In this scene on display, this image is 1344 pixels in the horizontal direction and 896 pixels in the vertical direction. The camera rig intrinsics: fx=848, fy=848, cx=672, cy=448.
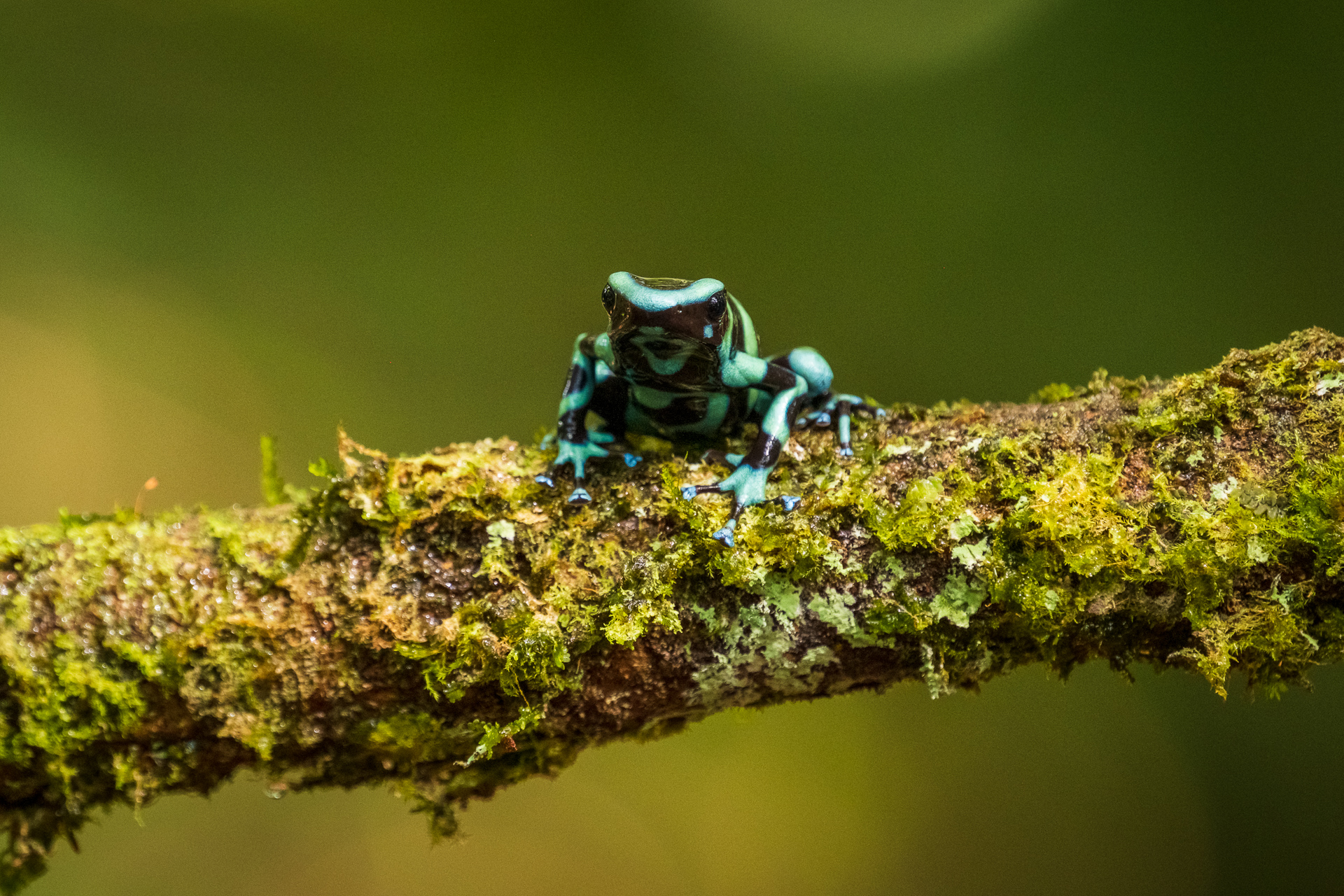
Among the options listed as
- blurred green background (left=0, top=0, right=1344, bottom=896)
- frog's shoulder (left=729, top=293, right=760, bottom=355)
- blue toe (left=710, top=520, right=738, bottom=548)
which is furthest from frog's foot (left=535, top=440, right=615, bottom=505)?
blurred green background (left=0, top=0, right=1344, bottom=896)

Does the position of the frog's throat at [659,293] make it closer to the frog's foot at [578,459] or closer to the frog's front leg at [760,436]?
the frog's front leg at [760,436]

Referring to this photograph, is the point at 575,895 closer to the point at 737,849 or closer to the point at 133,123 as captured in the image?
the point at 737,849

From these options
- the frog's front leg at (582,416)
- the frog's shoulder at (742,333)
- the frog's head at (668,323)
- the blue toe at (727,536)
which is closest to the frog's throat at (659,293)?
the frog's head at (668,323)

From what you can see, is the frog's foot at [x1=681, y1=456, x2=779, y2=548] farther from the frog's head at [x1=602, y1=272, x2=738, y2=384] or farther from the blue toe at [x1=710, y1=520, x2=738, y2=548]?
the frog's head at [x1=602, y1=272, x2=738, y2=384]

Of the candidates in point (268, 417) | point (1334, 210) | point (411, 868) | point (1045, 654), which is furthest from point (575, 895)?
point (1334, 210)

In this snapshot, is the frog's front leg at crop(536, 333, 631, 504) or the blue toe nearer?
the blue toe

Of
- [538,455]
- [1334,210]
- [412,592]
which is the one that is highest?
[1334,210]

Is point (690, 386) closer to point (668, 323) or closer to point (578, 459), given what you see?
point (668, 323)
